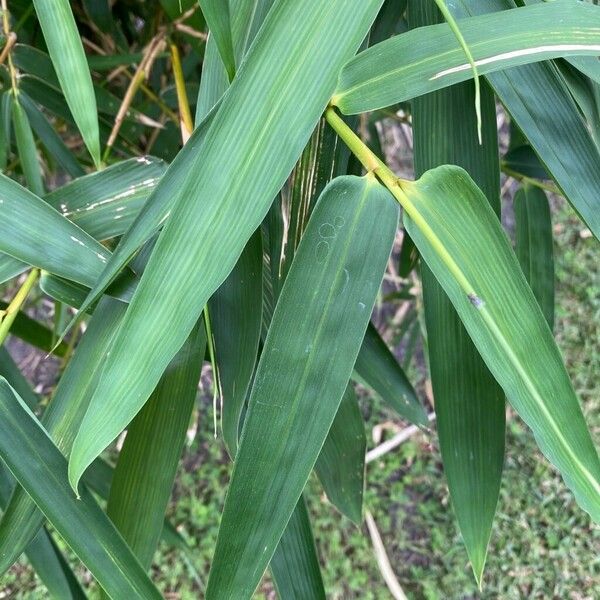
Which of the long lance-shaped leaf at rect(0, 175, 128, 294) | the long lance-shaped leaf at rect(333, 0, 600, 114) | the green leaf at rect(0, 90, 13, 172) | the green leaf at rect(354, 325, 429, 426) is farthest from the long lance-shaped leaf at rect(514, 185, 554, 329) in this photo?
the green leaf at rect(0, 90, 13, 172)

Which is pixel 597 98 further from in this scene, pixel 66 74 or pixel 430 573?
pixel 430 573

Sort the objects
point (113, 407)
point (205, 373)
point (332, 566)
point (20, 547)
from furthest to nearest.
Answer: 1. point (205, 373)
2. point (332, 566)
3. point (20, 547)
4. point (113, 407)

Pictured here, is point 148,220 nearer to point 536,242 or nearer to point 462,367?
point 462,367

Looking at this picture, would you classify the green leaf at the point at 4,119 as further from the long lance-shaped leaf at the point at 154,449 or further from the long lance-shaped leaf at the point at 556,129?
the long lance-shaped leaf at the point at 556,129

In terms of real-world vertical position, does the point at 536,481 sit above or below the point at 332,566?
above

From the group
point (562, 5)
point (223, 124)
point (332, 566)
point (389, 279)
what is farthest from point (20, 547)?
point (389, 279)

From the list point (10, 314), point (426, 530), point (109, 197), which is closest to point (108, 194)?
point (109, 197)

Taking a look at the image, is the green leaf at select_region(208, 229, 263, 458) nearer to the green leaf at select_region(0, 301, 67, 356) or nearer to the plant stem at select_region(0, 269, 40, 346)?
the plant stem at select_region(0, 269, 40, 346)
